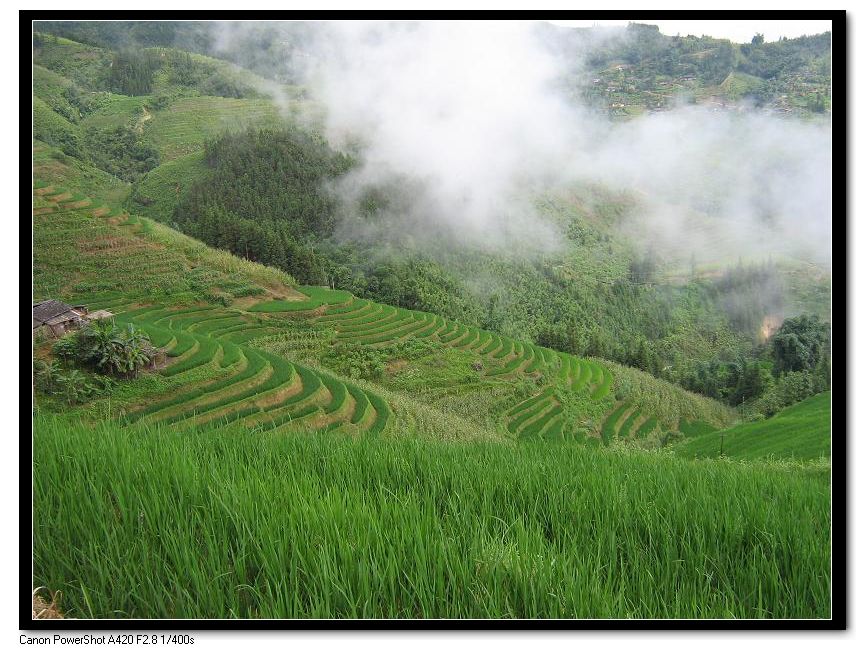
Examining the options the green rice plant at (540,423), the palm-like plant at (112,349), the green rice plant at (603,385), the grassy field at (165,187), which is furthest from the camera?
the green rice plant at (603,385)

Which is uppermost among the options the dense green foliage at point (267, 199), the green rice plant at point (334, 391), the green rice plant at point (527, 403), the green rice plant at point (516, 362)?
the dense green foliage at point (267, 199)

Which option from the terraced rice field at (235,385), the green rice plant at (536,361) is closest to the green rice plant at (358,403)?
the terraced rice field at (235,385)

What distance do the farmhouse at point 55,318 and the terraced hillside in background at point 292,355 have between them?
13 cm

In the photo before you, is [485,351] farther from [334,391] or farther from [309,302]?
[309,302]

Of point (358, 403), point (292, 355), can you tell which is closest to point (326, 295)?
point (292, 355)

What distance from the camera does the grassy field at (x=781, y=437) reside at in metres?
3.41

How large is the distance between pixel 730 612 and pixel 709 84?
4292 mm

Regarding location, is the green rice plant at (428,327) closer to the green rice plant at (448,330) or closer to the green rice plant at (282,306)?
the green rice plant at (448,330)

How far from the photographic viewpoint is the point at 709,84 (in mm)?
4289

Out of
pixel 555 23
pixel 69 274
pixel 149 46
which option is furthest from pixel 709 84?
pixel 69 274

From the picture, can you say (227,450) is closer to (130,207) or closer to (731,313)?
(130,207)

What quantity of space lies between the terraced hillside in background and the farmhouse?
0.44 ft

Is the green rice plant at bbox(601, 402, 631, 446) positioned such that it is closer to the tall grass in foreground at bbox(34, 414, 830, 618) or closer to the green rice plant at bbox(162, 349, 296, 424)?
the tall grass in foreground at bbox(34, 414, 830, 618)

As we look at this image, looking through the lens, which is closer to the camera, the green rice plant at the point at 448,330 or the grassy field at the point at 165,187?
the grassy field at the point at 165,187
